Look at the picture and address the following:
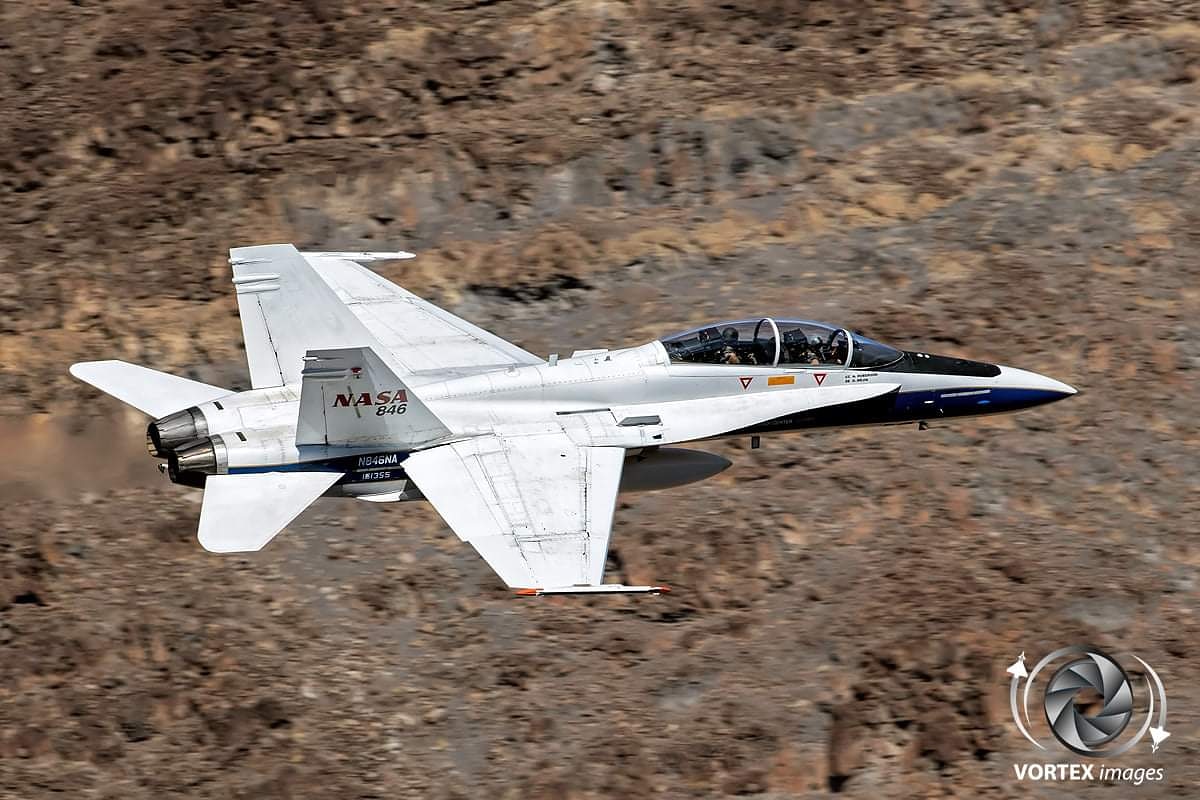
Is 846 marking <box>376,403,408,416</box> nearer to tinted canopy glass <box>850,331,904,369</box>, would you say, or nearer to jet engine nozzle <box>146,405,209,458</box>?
jet engine nozzle <box>146,405,209,458</box>

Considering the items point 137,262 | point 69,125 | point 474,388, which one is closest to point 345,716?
point 474,388

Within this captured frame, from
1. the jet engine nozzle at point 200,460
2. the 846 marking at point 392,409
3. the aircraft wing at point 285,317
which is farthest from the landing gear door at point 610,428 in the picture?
the jet engine nozzle at point 200,460

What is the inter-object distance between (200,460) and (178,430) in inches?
25.5

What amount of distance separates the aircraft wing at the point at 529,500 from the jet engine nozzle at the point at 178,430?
9.49 feet

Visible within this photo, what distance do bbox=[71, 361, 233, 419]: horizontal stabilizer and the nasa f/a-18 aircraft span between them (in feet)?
0.10

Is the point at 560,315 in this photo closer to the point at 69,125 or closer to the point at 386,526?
the point at 386,526

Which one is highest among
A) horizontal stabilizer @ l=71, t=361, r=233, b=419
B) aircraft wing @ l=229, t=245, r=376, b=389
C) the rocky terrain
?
aircraft wing @ l=229, t=245, r=376, b=389

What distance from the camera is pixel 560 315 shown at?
3241 centimetres

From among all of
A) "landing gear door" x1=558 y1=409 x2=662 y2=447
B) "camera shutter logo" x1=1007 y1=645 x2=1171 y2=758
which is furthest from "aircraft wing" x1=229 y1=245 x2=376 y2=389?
"camera shutter logo" x1=1007 y1=645 x2=1171 y2=758

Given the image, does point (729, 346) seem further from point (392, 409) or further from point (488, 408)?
point (392, 409)

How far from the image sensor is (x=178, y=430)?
→ 74.3 ft

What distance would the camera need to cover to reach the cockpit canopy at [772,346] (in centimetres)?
2423

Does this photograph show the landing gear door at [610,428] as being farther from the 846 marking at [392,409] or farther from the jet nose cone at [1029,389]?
the jet nose cone at [1029,389]

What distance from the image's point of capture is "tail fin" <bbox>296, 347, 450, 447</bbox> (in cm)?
2212
